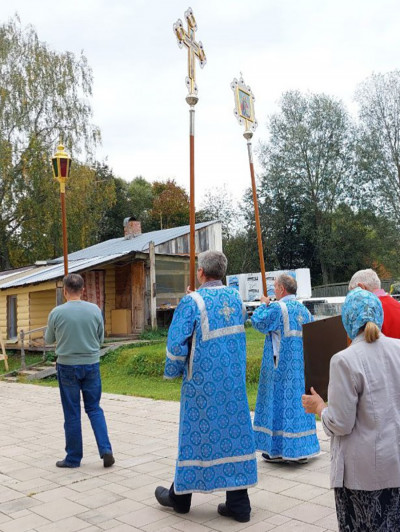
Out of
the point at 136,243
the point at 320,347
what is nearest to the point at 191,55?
the point at 320,347

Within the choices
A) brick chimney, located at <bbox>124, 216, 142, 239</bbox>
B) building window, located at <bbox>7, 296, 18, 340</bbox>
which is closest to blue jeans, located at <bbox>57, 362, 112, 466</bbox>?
Result: building window, located at <bbox>7, 296, 18, 340</bbox>

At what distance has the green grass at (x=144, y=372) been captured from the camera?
1040cm

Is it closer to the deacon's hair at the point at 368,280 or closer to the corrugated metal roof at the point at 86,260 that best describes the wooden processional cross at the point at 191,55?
the deacon's hair at the point at 368,280

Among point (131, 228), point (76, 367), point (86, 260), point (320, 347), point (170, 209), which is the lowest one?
point (76, 367)

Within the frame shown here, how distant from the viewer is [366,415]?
93.2 inches

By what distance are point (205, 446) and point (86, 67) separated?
82.6ft

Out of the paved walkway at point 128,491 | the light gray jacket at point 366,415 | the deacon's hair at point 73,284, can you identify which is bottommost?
the paved walkway at point 128,491

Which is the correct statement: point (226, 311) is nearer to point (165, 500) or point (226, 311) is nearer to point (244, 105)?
point (165, 500)

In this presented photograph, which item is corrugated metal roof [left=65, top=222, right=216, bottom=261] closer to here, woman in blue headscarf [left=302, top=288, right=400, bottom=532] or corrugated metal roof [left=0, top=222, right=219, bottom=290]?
corrugated metal roof [left=0, top=222, right=219, bottom=290]

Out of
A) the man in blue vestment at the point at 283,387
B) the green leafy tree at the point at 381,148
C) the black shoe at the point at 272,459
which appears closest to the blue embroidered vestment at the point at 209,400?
the man in blue vestment at the point at 283,387

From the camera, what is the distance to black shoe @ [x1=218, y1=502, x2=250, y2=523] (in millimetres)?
3834

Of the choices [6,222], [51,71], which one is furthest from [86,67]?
[6,222]

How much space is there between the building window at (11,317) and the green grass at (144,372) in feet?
14.9

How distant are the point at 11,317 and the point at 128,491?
1463cm
